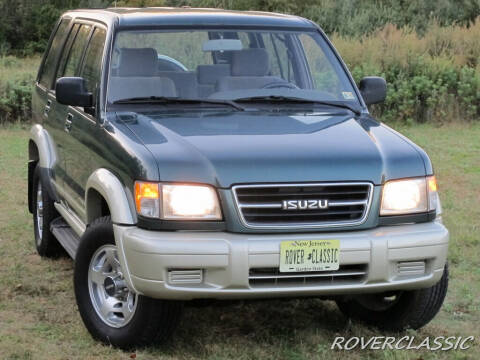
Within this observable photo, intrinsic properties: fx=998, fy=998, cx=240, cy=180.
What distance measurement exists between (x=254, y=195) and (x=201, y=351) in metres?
1.04

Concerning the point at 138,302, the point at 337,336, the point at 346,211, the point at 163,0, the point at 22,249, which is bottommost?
the point at 163,0

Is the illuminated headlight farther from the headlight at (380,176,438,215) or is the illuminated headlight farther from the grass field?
the headlight at (380,176,438,215)

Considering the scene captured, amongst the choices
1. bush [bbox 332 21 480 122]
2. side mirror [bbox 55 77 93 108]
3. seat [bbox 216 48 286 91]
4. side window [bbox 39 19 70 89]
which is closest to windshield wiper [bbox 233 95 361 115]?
seat [bbox 216 48 286 91]

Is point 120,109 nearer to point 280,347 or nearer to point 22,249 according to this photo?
point 280,347

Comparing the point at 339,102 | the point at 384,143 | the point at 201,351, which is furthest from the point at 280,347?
the point at 339,102

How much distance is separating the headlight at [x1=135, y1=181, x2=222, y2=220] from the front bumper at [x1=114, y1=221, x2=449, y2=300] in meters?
0.09

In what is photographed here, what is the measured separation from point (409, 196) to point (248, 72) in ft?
5.42

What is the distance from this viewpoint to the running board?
649 cm

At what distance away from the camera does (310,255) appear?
4.86 meters

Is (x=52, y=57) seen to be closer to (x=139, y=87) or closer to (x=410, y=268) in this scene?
(x=139, y=87)

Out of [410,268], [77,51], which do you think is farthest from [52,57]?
[410,268]

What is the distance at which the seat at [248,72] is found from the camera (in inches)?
244

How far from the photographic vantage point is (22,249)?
26.5ft

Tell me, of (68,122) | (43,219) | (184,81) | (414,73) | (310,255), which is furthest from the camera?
(414,73)
